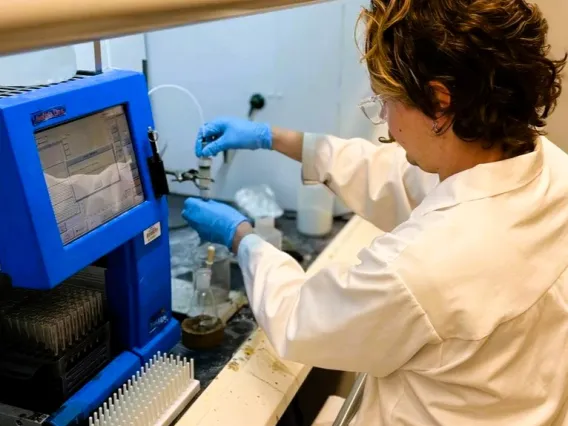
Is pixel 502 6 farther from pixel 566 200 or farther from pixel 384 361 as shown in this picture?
pixel 384 361

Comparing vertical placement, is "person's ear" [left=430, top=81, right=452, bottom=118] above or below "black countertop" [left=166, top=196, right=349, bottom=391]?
above

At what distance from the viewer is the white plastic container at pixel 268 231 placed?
1.66 m

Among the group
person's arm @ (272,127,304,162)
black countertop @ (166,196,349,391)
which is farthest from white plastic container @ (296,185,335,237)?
person's arm @ (272,127,304,162)

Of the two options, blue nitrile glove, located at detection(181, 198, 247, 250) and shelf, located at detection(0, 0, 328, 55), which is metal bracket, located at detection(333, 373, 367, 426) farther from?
shelf, located at detection(0, 0, 328, 55)

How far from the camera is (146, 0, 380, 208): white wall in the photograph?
1.79 meters

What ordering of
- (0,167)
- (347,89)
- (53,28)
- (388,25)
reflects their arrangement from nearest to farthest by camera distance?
(53,28) < (0,167) < (388,25) < (347,89)

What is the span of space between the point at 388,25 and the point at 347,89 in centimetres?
87

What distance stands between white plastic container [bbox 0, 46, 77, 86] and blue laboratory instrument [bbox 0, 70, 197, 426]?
0.39 feet

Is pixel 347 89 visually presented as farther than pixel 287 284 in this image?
Yes

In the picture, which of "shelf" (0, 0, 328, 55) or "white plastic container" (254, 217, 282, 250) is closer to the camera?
"shelf" (0, 0, 328, 55)

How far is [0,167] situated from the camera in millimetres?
845

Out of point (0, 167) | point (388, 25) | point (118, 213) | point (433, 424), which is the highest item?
point (388, 25)

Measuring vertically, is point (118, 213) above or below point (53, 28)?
below

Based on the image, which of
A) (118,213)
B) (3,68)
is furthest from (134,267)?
(3,68)
